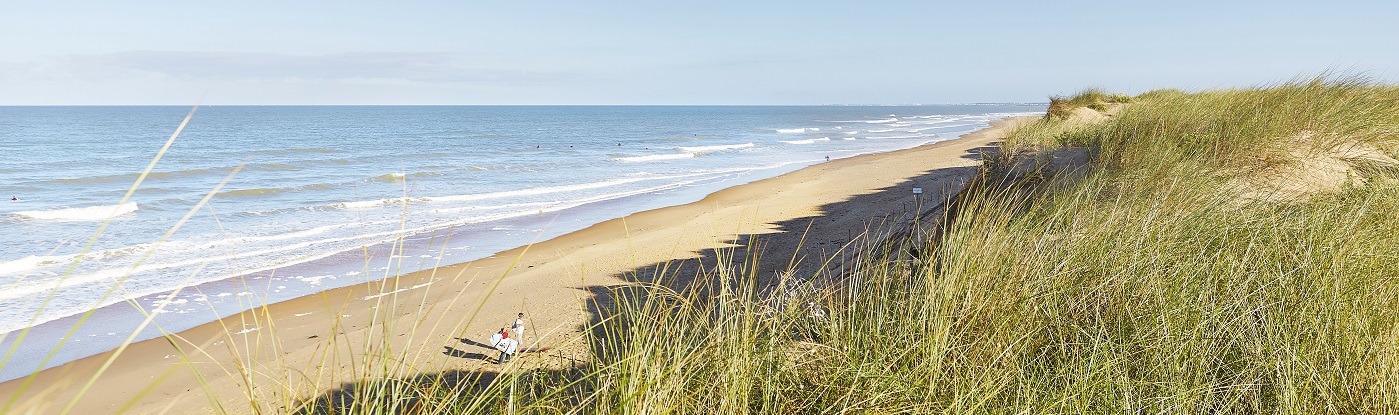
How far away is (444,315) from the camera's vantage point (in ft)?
13.1

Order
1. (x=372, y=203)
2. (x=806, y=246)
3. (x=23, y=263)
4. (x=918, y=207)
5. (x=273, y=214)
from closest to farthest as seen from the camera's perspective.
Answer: (x=918, y=207) < (x=806, y=246) < (x=23, y=263) < (x=273, y=214) < (x=372, y=203)

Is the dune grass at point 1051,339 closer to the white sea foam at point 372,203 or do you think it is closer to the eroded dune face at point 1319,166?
the eroded dune face at point 1319,166

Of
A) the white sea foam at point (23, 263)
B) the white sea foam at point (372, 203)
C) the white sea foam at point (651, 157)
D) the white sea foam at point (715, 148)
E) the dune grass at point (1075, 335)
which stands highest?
the dune grass at point (1075, 335)

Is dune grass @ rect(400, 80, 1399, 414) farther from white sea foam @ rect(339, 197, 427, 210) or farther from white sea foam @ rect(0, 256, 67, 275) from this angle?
white sea foam @ rect(339, 197, 427, 210)

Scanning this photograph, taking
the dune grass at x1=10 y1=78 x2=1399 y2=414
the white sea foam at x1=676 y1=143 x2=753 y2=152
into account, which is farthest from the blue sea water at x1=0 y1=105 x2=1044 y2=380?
the white sea foam at x1=676 y1=143 x2=753 y2=152

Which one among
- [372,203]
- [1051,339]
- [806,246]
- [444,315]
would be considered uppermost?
[1051,339]

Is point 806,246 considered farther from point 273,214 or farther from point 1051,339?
point 273,214

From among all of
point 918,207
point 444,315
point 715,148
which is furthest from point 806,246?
point 715,148

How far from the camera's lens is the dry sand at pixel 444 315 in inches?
101

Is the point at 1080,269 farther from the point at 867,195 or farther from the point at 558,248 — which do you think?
the point at 867,195

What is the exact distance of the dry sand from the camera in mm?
2564

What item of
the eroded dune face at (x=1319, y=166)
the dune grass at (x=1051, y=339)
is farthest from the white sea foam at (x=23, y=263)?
the eroded dune face at (x=1319, y=166)

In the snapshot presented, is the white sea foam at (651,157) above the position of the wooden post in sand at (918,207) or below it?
below

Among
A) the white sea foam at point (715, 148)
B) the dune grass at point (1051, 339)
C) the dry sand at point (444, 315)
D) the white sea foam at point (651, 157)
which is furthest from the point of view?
the white sea foam at point (715, 148)
